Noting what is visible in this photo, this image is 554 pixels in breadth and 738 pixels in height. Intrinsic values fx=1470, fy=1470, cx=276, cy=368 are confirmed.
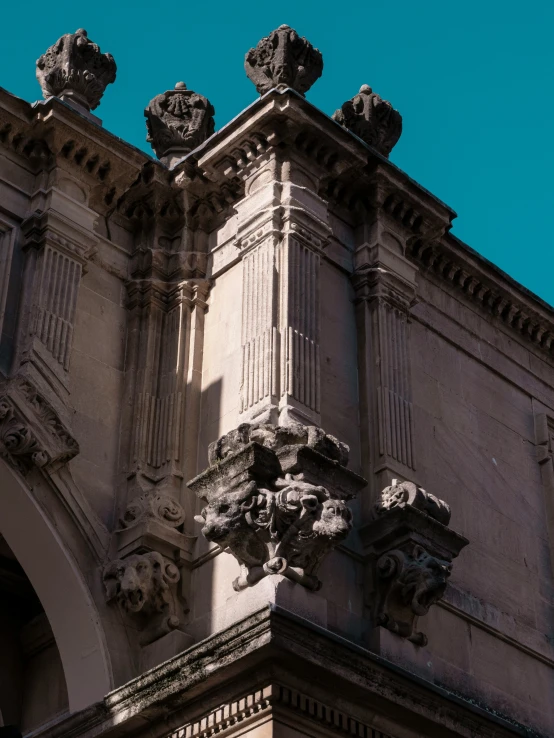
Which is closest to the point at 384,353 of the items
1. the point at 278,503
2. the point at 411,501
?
the point at 411,501

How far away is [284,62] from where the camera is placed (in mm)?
16328

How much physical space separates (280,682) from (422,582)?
78.9 inches

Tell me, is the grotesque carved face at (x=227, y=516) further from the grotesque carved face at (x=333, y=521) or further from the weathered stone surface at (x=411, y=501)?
the weathered stone surface at (x=411, y=501)

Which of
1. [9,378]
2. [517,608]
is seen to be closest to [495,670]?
[517,608]

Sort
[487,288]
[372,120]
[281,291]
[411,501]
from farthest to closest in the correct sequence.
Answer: [487,288] < [372,120] < [281,291] < [411,501]

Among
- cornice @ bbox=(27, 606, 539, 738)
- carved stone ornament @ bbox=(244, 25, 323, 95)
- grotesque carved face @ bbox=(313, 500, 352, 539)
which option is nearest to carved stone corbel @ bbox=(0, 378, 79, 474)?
cornice @ bbox=(27, 606, 539, 738)

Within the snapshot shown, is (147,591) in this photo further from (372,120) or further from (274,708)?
(372,120)

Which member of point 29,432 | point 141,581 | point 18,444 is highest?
point 29,432

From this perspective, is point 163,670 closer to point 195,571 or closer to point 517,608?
point 195,571

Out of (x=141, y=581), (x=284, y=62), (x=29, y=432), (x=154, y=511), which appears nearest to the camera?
(x=141, y=581)

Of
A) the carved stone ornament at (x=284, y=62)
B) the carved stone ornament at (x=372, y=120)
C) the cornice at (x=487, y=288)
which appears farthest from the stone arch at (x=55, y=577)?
the carved stone ornament at (x=372, y=120)

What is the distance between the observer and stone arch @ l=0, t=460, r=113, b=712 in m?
13.8

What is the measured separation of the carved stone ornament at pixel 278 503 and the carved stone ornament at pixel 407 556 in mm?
647

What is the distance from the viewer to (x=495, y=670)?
14.7 meters
